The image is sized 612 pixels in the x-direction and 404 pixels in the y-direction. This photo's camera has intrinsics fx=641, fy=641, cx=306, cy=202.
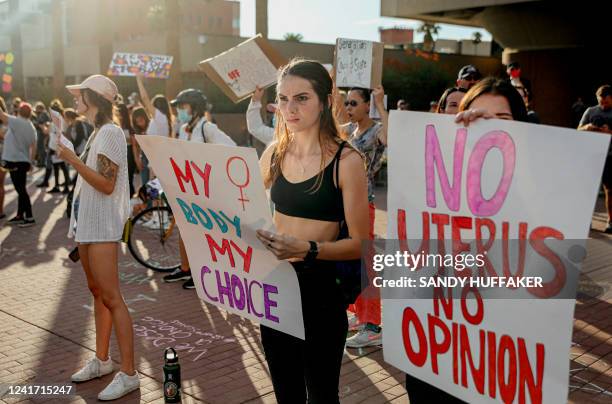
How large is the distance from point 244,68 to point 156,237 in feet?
10.3

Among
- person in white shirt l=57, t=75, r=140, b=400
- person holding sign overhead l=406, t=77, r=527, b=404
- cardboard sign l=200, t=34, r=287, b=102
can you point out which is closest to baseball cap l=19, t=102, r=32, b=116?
cardboard sign l=200, t=34, r=287, b=102

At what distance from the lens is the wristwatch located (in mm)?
2414

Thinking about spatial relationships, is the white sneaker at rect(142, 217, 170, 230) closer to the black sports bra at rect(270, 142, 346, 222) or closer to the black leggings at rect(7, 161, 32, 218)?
the black leggings at rect(7, 161, 32, 218)

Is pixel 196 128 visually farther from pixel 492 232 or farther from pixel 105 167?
pixel 492 232

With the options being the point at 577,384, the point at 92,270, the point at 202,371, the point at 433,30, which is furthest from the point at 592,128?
the point at 433,30

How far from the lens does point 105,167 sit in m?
3.87

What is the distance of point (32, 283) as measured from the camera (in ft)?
22.8

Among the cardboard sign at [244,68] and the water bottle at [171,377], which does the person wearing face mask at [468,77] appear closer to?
the cardboard sign at [244,68]

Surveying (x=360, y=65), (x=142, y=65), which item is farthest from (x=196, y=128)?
(x=142, y=65)

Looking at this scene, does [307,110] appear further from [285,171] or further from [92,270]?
[92,270]

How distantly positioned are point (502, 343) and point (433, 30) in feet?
188

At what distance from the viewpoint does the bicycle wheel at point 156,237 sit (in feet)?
25.2

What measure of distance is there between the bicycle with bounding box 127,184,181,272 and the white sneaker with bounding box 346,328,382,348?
3.15m

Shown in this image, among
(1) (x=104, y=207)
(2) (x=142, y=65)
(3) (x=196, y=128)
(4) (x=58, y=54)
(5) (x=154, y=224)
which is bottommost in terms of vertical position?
(5) (x=154, y=224)
